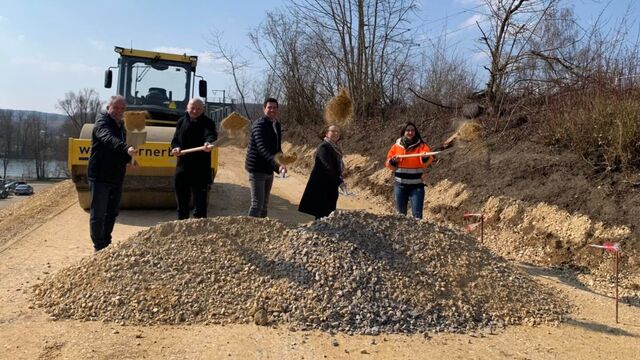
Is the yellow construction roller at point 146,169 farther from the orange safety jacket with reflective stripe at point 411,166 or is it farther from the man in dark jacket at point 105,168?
the orange safety jacket with reflective stripe at point 411,166

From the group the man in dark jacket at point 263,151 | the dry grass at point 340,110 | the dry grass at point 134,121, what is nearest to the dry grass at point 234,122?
the man in dark jacket at point 263,151

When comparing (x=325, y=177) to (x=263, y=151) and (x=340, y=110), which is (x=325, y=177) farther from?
(x=340, y=110)

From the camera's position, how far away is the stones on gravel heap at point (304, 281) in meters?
4.06

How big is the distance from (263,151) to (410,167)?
6.26 ft

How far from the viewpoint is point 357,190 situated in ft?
43.8

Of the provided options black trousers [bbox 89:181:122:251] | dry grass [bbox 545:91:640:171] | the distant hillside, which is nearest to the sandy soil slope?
black trousers [bbox 89:181:122:251]

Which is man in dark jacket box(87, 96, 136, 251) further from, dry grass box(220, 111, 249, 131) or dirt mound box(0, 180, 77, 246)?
dirt mound box(0, 180, 77, 246)

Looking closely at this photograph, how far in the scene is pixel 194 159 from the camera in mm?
5520

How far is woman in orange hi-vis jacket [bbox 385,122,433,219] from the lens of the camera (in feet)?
20.4

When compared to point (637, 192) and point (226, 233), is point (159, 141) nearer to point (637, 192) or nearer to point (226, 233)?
point (226, 233)

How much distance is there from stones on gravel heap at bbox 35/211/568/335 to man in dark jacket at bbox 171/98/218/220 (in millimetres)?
628

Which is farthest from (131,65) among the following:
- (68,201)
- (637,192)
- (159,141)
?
(637,192)

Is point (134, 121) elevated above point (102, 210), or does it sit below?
above

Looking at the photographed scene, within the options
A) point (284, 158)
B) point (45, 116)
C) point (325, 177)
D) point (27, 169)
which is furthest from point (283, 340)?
point (45, 116)
